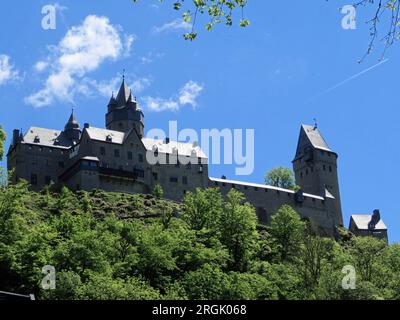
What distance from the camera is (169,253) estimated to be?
63.2m

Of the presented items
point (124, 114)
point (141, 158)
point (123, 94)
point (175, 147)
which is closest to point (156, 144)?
point (175, 147)

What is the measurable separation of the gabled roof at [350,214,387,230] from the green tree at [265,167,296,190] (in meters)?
14.2

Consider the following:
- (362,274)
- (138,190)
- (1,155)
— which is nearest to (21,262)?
(1,155)

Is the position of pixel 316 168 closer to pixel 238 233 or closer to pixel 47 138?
pixel 238 233

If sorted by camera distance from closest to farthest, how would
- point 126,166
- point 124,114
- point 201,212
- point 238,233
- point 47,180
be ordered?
point 238,233 → point 201,212 → point 47,180 → point 126,166 → point 124,114

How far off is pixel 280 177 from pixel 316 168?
1109 centimetres

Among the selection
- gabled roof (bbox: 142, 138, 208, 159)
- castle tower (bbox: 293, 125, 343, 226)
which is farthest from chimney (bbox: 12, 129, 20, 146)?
castle tower (bbox: 293, 125, 343, 226)

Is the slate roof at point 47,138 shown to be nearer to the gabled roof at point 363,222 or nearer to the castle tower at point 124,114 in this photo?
the castle tower at point 124,114

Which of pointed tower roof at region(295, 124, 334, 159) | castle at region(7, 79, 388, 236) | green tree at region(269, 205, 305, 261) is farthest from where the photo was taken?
pointed tower roof at region(295, 124, 334, 159)

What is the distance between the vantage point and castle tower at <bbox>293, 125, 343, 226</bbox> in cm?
11719

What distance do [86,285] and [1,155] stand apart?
1137cm

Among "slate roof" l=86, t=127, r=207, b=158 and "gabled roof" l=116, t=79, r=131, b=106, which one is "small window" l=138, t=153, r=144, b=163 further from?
"gabled roof" l=116, t=79, r=131, b=106

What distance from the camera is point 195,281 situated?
58000 mm
